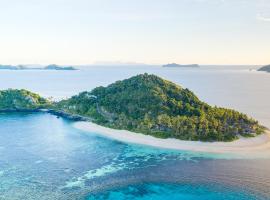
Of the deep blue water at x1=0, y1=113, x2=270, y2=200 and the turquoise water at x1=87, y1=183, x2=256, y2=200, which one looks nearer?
the turquoise water at x1=87, y1=183, x2=256, y2=200

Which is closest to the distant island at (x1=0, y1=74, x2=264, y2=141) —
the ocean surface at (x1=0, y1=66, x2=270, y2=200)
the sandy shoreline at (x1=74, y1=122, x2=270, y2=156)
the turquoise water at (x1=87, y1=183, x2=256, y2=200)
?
the sandy shoreline at (x1=74, y1=122, x2=270, y2=156)

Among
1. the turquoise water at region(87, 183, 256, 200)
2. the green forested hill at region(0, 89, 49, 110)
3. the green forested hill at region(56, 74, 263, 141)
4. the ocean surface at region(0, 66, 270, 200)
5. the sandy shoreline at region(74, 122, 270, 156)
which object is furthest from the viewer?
the green forested hill at region(0, 89, 49, 110)

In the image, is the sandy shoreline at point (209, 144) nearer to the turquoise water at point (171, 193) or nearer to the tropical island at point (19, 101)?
the turquoise water at point (171, 193)

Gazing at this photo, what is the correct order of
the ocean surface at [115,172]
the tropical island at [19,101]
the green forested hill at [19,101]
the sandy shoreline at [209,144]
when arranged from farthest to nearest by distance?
the green forested hill at [19,101] < the tropical island at [19,101] < the sandy shoreline at [209,144] < the ocean surface at [115,172]

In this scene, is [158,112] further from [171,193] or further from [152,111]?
[171,193]

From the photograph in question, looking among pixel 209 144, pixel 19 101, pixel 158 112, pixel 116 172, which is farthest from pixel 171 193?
pixel 19 101

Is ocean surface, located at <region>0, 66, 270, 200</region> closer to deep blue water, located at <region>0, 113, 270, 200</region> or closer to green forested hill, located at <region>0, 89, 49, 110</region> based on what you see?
deep blue water, located at <region>0, 113, 270, 200</region>

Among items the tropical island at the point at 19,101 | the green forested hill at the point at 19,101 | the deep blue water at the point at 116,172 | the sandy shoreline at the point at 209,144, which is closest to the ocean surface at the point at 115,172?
the deep blue water at the point at 116,172
